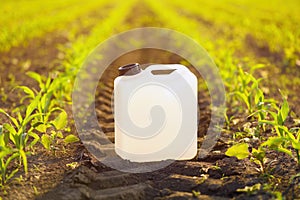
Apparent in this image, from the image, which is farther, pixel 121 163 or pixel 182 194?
pixel 121 163

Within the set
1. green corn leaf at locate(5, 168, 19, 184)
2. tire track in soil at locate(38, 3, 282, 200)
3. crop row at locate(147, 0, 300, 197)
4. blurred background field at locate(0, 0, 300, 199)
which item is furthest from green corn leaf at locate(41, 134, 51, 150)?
crop row at locate(147, 0, 300, 197)

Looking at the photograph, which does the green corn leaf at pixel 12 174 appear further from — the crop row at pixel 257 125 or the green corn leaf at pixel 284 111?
the green corn leaf at pixel 284 111

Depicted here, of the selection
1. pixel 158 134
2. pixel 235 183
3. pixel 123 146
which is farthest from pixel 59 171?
pixel 235 183

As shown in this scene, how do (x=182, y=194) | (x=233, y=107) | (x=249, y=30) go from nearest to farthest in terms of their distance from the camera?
(x=182, y=194) → (x=233, y=107) → (x=249, y=30)

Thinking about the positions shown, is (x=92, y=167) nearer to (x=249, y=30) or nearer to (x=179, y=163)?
(x=179, y=163)

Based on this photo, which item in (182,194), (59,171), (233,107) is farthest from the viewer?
(233,107)

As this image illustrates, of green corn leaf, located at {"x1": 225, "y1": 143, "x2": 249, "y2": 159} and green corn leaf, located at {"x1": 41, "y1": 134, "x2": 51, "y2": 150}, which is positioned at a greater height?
green corn leaf, located at {"x1": 41, "y1": 134, "x2": 51, "y2": 150}

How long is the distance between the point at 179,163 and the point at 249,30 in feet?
26.6

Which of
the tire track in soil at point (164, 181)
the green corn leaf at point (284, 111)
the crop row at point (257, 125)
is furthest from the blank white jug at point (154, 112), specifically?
the green corn leaf at point (284, 111)

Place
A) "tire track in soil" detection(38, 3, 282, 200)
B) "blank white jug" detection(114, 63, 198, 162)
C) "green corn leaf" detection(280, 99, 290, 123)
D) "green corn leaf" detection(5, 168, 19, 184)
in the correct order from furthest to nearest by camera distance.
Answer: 1. "green corn leaf" detection(280, 99, 290, 123)
2. "blank white jug" detection(114, 63, 198, 162)
3. "green corn leaf" detection(5, 168, 19, 184)
4. "tire track in soil" detection(38, 3, 282, 200)

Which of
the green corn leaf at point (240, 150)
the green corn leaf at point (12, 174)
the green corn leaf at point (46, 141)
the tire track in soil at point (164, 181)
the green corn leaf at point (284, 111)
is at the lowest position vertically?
the tire track in soil at point (164, 181)

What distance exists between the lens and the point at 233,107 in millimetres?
4809

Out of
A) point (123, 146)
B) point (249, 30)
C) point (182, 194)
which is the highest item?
point (249, 30)

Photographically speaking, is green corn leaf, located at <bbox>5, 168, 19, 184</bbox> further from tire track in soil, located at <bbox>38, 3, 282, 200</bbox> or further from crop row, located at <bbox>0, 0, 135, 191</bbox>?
tire track in soil, located at <bbox>38, 3, 282, 200</bbox>
